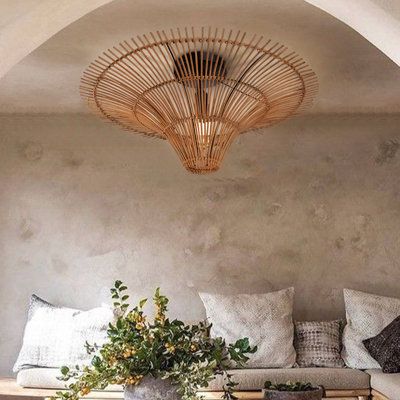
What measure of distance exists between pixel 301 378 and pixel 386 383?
0.58 metres

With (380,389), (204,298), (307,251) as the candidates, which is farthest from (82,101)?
(380,389)

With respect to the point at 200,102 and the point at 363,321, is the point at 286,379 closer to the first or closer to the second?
the point at 363,321

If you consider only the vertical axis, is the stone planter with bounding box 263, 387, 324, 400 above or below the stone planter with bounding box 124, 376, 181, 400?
below

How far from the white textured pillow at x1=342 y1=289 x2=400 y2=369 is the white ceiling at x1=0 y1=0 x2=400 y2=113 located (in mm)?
1528

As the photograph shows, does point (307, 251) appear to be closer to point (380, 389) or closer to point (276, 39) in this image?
point (380, 389)

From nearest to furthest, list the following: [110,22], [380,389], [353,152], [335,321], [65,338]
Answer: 1. [110,22]
2. [380,389]
3. [65,338]
4. [335,321]
5. [353,152]

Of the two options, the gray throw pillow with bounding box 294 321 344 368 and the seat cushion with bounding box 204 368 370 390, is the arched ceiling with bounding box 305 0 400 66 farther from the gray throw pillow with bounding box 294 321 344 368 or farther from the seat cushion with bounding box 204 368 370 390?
the gray throw pillow with bounding box 294 321 344 368

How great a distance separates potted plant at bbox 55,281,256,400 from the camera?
10.2 feet

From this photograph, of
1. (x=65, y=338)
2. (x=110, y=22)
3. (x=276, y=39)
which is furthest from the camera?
(x=65, y=338)

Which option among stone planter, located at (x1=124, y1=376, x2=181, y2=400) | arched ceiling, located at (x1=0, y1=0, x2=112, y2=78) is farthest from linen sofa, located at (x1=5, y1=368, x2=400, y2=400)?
arched ceiling, located at (x1=0, y1=0, x2=112, y2=78)

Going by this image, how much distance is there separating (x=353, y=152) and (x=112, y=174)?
1.96 m

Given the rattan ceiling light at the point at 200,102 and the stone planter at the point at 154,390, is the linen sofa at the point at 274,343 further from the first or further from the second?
the stone planter at the point at 154,390

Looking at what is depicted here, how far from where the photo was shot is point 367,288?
577cm

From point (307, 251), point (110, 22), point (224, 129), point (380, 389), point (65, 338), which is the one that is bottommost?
point (380, 389)
